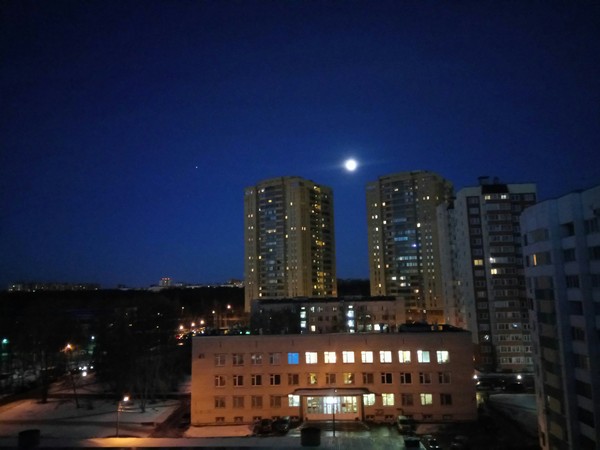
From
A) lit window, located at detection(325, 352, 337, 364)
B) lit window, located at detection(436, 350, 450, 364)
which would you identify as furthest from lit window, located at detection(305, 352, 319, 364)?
lit window, located at detection(436, 350, 450, 364)

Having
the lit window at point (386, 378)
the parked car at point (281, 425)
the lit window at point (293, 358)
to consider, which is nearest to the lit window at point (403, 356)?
the lit window at point (386, 378)

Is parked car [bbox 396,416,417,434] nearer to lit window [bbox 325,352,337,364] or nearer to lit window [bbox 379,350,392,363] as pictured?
lit window [bbox 379,350,392,363]

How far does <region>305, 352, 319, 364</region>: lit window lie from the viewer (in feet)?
108

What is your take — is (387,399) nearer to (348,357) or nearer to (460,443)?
(348,357)

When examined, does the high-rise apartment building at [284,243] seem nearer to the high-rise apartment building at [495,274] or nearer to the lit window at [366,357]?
the high-rise apartment building at [495,274]

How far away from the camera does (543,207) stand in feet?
76.2

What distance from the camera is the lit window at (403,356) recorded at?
3234 centimetres

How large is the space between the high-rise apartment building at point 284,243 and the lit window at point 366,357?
6335 centimetres

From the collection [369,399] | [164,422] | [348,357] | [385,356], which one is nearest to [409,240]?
[385,356]

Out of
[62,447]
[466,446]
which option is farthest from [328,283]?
[62,447]

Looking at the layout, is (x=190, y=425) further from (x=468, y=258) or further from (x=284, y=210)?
(x=284, y=210)

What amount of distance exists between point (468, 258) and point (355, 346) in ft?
98.7

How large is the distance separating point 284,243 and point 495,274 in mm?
51311

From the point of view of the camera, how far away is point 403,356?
32375mm
